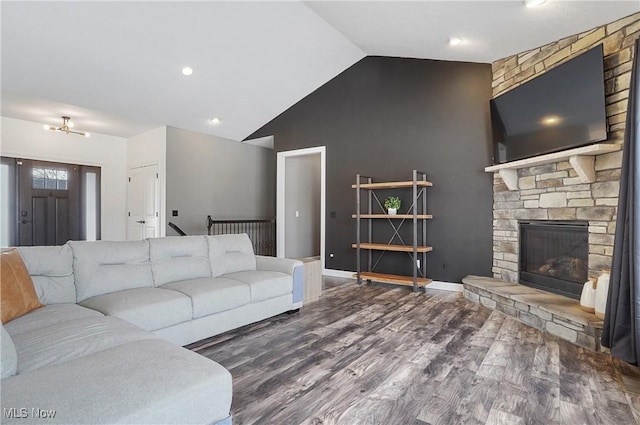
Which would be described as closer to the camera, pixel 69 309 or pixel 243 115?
pixel 69 309

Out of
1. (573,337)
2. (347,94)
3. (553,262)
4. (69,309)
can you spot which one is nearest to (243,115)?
(347,94)

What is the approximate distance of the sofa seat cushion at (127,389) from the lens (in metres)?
1.10

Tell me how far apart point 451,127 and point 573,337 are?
3.06 metres

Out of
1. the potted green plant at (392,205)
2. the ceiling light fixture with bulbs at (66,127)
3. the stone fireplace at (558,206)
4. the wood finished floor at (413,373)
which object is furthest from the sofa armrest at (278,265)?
the ceiling light fixture with bulbs at (66,127)

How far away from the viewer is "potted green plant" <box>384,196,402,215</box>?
203 inches

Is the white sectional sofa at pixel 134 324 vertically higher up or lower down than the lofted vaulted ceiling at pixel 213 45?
lower down

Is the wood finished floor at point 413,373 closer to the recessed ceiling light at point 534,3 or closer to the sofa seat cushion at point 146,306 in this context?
the sofa seat cushion at point 146,306

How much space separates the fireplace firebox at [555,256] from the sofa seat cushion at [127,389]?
3612 mm

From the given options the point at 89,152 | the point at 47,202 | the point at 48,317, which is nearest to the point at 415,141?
the point at 48,317

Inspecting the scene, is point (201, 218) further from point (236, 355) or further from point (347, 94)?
point (236, 355)

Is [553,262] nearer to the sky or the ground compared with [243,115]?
nearer to the ground

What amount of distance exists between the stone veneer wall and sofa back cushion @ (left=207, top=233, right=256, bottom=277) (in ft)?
10.5

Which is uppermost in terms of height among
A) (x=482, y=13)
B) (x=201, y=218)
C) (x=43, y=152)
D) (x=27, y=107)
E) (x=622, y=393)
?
(x=482, y=13)

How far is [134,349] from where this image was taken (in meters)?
1.56
